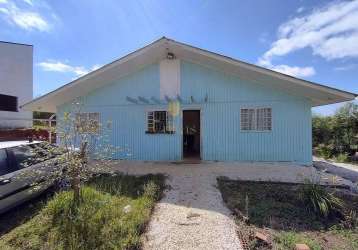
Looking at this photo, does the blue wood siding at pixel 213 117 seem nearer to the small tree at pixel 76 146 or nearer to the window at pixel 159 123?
the window at pixel 159 123

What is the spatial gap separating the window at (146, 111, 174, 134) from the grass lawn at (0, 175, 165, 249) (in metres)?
5.14

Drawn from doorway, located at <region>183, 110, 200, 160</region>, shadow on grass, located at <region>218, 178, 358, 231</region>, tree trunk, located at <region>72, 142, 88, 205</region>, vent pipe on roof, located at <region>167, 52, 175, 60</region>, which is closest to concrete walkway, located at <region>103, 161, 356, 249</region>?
shadow on grass, located at <region>218, 178, 358, 231</region>

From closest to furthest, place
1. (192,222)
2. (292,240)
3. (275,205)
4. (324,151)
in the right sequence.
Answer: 1. (292,240)
2. (192,222)
3. (275,205)
4. (324,151)

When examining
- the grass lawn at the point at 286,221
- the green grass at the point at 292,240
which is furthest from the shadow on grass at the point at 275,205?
the green grass at the point at 292,240

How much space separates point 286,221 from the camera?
4.93 meters

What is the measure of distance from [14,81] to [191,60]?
18169mm

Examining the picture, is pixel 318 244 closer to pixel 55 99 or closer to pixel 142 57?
pixel 142 57

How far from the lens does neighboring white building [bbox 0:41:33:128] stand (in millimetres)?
20828

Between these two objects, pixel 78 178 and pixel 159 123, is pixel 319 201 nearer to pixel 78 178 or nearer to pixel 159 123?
pixel 78 178

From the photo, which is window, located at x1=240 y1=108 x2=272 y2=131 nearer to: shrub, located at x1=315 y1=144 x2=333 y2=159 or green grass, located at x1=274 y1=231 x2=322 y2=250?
green grass, located at x1=274 y1=231 x2=322 y2=250

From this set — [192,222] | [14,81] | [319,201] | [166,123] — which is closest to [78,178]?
[192,222]

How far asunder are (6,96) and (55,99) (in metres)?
12.9

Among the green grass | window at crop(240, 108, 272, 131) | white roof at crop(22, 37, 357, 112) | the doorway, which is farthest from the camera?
the doorway

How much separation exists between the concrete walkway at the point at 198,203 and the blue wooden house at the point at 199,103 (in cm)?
88
